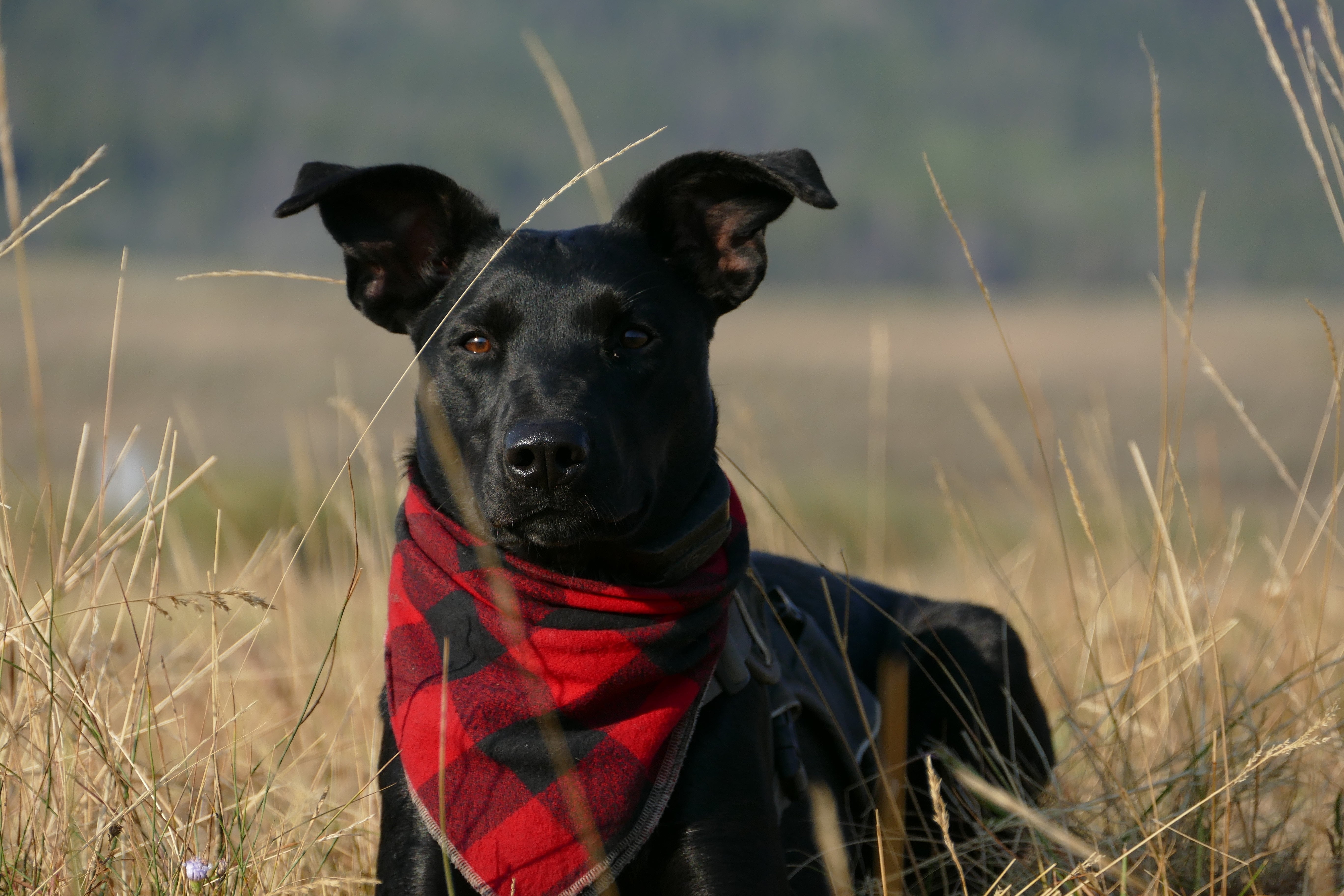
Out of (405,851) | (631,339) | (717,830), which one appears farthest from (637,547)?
(405,851)

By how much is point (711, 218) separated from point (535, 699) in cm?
126

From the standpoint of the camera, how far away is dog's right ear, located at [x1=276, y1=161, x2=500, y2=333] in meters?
2.91

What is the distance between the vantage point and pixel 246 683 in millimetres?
4352

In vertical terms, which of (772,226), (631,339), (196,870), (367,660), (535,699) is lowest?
(367,660)

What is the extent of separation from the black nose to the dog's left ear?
0.80 metres

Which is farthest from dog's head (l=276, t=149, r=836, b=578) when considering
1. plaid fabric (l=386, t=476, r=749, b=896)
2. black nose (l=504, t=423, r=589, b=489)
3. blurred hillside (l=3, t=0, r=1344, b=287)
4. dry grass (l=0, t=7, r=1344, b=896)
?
blurred hillside (l=3, t=0, r=1344, b=287)

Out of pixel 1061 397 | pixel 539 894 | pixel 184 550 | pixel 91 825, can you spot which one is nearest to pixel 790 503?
pixel 184 550

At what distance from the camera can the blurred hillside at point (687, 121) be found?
5443 inches

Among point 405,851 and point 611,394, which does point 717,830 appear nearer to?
point 405,851

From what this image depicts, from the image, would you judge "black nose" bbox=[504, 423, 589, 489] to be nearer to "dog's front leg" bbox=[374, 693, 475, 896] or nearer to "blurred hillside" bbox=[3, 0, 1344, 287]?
"dog's front leg" bbox=[374, 693, 475, 896]

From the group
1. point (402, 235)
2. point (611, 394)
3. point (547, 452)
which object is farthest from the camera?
point (402, 235)

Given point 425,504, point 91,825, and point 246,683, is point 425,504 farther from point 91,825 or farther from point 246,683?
point 246,683

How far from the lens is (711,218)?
307cm

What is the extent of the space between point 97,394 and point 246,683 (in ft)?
99.3
